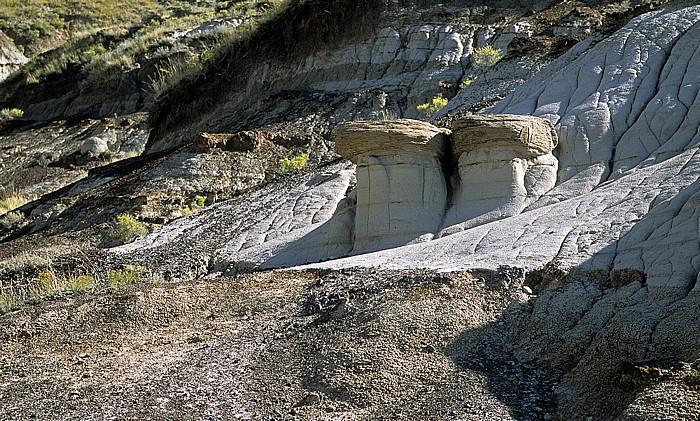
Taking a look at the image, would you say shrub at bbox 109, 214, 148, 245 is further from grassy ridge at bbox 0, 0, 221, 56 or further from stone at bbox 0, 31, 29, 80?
grassy ridge at bbox 0, 0, 221, 56

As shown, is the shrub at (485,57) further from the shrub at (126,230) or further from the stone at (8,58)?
the stone at (8,58)

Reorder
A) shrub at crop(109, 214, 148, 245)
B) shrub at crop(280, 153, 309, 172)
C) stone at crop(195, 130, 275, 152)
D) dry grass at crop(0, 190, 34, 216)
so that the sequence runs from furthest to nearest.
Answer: dry grass at crop(0, 190, 34, 216) < stone at crop(195, 130, 275, 152) < shrub at crop(280, 153, 309, 172) < shrub at crop(109, 214, 148, 245)

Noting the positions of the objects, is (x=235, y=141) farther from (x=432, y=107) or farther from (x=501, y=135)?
(x=501, y=135)

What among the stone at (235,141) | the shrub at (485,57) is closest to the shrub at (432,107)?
the shrub at (485,57)

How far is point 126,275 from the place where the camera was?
41.6 ft

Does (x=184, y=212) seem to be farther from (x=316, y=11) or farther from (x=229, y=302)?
(x=316, y=11)

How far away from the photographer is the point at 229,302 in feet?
31.7

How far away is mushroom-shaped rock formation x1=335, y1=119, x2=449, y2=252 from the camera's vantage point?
1238cm

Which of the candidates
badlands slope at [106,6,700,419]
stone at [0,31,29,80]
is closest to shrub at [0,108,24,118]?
stone at [0,31,29,80]

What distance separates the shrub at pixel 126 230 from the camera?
1606cm

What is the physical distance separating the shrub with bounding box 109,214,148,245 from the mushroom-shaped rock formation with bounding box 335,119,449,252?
5475 mm

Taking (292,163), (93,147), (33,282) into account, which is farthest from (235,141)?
(93,147)

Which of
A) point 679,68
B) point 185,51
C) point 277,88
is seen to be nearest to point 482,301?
point 679,68

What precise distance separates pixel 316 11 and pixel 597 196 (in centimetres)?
1780
